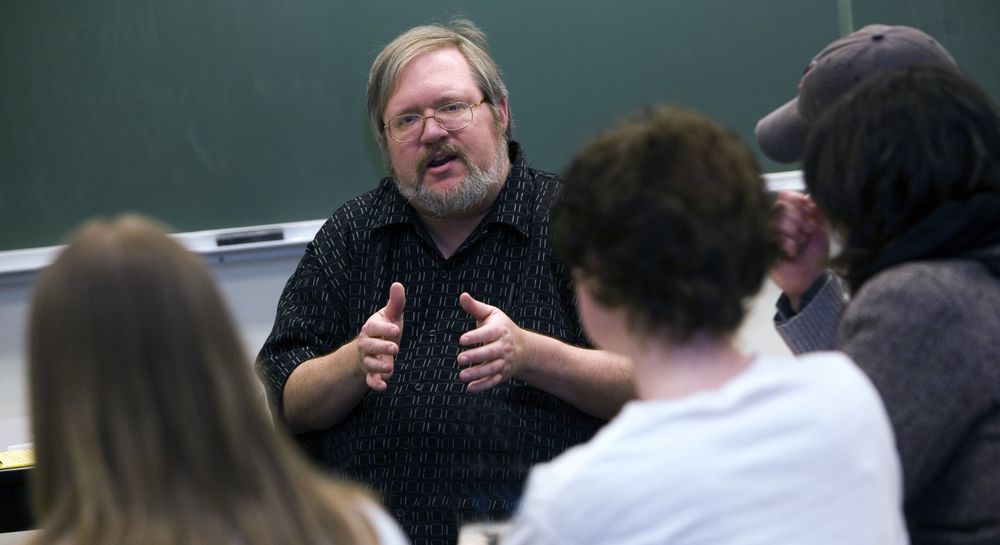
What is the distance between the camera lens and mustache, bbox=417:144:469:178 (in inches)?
94.0

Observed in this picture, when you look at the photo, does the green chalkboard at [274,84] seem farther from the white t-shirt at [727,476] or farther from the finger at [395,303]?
the white t-shirt at [727,476]

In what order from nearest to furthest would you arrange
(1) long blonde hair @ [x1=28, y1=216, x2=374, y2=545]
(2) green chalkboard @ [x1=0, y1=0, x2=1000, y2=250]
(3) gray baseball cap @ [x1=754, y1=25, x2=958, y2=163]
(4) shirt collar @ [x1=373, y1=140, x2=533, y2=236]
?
1. (1) long blonde hair @ [x1=28, y1=216, x2=374, y2=545]
2. (3) gray baseball cap @ [x1=754, y1=25, x2=958, y2=163]
3. (4) shirt collar @ [x1=373, y1=140, x2=533, y2=236]
4. (2) green chalkboard @ [x1=0, y1=0, x2=1000, y2=250]

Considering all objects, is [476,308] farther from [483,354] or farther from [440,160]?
[440,160]

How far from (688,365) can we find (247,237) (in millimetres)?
1919

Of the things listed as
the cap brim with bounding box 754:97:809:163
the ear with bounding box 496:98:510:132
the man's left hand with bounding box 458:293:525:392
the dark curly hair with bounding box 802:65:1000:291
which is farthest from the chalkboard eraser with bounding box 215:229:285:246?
the dark curly hair with bounding box 802:65:1000:291

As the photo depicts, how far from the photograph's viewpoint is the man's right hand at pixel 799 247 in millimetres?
1711

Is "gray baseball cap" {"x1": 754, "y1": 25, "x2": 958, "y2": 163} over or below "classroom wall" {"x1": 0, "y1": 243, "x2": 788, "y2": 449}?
over

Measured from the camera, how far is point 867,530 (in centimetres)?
106

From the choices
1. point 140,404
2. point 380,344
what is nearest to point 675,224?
point 140,404

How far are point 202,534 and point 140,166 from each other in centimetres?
208

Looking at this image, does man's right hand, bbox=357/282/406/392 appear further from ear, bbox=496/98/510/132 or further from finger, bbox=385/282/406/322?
ear, bbox=496/98/510/132

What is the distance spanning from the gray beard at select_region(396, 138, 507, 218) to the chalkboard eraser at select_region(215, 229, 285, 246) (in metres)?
0.57

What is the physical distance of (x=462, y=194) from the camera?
234cm

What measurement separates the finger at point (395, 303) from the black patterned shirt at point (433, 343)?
20cm
